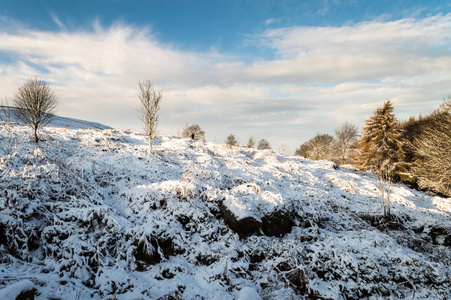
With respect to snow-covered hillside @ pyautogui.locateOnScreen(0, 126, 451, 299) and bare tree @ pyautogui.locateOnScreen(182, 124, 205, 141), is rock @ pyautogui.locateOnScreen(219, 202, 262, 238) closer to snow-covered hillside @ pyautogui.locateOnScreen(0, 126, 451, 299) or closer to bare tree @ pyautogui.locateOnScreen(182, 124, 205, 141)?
snow-covered hillside @ pyautogui.locateOnScreen(0, 126, 451, 299)

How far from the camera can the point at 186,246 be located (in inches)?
259

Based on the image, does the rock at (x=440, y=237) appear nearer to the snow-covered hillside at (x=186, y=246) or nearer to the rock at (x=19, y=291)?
the snow-covered hillside at (x=186, y=246)

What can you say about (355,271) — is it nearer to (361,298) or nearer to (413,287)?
(361,298)

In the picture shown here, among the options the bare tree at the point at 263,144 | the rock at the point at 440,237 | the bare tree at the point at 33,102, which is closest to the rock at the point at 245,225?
the rock at the point at 440,237

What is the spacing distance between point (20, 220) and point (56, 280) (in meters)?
2.35

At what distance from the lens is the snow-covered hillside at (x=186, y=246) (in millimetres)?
4977

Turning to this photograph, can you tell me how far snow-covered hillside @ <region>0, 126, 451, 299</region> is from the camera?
4.98 meters

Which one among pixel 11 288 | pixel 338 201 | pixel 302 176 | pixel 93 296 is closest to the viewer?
pixel 11 288

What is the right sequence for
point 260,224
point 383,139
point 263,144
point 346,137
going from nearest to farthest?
point 260,224 → point 383,139 → point 346,137 → point 263,144

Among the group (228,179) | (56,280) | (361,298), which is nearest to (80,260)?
(56,280)

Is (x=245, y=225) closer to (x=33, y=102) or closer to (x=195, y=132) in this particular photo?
(x=33, y=102)

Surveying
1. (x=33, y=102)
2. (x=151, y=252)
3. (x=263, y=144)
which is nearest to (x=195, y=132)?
(x=263, y=144)

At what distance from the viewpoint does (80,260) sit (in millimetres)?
5121

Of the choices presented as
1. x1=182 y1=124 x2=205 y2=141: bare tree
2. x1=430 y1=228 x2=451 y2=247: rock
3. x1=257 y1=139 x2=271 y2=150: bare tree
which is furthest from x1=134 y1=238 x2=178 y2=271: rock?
x1=257 y1=139 x2=271 y2=150: bare tree
